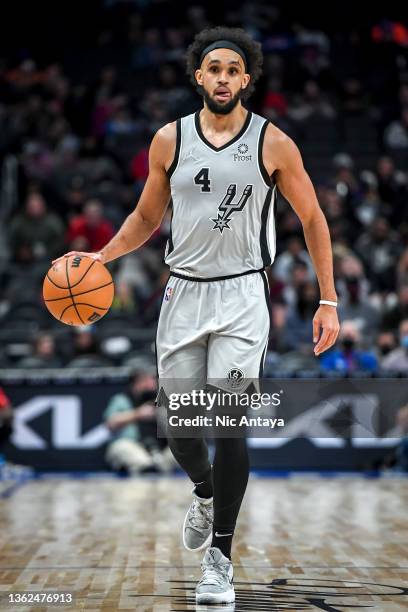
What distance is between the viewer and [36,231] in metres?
15.0

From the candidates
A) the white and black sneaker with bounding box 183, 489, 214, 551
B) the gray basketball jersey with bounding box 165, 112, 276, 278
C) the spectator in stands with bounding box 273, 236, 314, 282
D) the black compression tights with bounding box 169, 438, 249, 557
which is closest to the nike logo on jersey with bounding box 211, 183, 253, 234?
the gray basketball jersey with bounding box 165, 112, 276, 278

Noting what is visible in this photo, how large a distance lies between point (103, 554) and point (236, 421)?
1.61 m

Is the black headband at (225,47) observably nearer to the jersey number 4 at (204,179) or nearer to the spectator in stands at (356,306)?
the jersey number 4 at (204,179)

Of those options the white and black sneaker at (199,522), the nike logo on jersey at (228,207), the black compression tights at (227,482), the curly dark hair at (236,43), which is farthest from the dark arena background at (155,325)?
the curly dark hair at (236,43)

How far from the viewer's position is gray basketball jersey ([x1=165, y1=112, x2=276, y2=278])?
5.10 meters

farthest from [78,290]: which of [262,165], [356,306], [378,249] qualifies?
[378,249]

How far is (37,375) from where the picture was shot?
11617mm

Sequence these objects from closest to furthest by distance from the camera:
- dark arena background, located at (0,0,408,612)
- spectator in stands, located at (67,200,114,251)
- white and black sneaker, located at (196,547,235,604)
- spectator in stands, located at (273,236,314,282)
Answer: white and black sneaker, located at (196,547,235,604) < dark arena background, located at (0,0,408,612) < spectator in stands, located at (273,236,314,282) < spectator in stands, located at (67,200,114,251)

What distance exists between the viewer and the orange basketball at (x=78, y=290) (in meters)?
5.31

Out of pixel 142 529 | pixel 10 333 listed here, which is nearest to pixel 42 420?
pixel 10 333

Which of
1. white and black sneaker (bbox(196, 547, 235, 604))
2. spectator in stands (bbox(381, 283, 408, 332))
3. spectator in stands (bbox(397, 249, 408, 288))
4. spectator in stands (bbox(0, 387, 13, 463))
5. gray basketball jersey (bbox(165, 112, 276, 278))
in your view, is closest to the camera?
white and black sneaker (bbox(196, 547, 235, 604))

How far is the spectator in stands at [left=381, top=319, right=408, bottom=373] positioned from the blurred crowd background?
0.05 feet

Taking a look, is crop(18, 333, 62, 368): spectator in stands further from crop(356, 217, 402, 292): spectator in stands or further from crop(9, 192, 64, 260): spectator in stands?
crop(356, 217, 402, 292): spectator in stands

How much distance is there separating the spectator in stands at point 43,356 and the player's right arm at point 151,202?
22.0 ft
